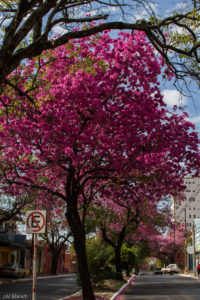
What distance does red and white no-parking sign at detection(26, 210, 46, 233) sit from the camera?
988 cm

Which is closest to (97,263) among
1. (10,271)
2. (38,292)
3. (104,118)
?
(38,292)

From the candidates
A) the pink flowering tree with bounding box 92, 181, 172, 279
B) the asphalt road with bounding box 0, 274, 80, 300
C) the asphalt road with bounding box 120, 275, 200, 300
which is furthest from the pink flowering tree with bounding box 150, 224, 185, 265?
the asphalt road with bounding box 0, 274, 80, 300

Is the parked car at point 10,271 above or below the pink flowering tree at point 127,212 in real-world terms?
below

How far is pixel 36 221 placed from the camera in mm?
9961

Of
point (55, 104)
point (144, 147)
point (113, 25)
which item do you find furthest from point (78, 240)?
point (113, 25)

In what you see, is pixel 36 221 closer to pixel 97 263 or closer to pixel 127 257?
pixel 97 263

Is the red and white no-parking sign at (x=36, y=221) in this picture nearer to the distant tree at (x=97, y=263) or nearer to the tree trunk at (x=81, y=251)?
the tree trunk at (x=81, y=251)

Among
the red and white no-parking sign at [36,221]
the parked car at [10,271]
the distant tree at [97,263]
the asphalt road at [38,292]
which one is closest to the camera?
the red and white no-parking sign at [36,221]

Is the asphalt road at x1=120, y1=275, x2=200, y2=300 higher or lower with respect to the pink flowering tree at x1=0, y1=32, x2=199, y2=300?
lower

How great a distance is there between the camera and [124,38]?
13.3m

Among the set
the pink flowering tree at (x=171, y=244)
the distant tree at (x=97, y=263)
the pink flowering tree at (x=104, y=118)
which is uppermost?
the pink flowering tree at (x=104, y=118)

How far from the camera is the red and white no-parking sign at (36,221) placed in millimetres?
9875

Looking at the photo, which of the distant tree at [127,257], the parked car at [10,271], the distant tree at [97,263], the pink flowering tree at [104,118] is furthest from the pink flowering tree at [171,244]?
the pink flowering tree at [104,118]

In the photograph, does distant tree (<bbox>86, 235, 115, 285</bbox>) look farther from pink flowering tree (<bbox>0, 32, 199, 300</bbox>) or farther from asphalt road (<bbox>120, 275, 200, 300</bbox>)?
pink flowering tree (<bbox>0, 32, 199, 300</bbox>)
